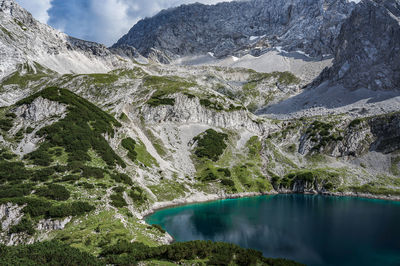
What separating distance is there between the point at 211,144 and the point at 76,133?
6214cm

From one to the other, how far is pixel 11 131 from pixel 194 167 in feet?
210

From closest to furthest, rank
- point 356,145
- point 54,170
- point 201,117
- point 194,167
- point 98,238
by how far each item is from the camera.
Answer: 1. point 98,238
2. point 54,170
3. point 194,167
4. point 356,145
5. point 201,117

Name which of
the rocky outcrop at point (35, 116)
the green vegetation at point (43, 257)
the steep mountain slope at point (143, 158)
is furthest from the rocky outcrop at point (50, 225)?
the rocky outcrop at point (35, 116)

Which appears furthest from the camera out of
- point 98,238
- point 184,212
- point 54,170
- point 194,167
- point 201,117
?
point 201,117

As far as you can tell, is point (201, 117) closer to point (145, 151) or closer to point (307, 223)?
point (145, 151)

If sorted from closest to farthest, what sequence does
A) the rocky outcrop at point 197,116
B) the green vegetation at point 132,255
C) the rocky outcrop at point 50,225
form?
the green vegetation at point 132,255
the rocky outcrop at point 50,225
the rocky outcrop at point 197,116

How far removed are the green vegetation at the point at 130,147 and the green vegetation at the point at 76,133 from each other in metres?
6.06

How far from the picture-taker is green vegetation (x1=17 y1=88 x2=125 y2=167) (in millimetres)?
67125

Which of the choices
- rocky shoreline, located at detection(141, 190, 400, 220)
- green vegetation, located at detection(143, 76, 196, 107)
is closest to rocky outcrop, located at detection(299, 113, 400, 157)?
rocky shoreline, located at detection(141, 190, 400, 220)

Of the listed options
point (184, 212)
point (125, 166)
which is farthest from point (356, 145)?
point (125, 166)

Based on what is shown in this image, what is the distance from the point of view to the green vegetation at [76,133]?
220 ft

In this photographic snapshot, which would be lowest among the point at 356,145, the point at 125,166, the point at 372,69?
the point at 125,166

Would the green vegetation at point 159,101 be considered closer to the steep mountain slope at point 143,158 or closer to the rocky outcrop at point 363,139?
the steep mountain slope at point 143,158

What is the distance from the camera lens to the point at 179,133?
128 meters
